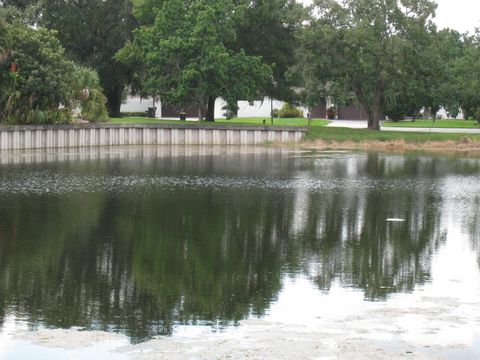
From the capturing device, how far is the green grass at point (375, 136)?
67875 mm

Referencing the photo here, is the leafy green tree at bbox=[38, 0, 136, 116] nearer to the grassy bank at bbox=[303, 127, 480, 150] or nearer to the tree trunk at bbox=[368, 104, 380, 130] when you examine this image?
the grassy bank at bbox=[303, 127, 480, 150]

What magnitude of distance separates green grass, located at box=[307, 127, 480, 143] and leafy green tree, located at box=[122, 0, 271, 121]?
589 cm

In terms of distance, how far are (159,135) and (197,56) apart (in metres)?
6.65

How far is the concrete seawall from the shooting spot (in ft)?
201

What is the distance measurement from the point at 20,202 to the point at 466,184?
18.9m

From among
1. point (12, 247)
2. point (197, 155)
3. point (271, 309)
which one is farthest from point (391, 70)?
point (271, 309)

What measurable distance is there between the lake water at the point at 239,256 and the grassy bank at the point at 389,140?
24140 mm

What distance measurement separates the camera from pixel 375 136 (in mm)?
68312

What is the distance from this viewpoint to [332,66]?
70625 millimetres

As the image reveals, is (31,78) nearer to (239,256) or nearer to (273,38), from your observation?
(273,38)

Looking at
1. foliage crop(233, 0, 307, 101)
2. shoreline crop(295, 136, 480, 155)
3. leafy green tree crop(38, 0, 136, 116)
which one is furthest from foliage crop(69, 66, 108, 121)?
shoreline crop(295, 136, 480, 155)

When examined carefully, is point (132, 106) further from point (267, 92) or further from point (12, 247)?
point (12, 247)

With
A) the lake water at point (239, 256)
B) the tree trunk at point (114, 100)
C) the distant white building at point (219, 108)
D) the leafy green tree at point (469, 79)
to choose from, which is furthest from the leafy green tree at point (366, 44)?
the distant white building at point (219, 108)

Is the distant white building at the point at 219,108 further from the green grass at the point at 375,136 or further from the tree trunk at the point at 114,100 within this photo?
the green grass at the point at 375,136
